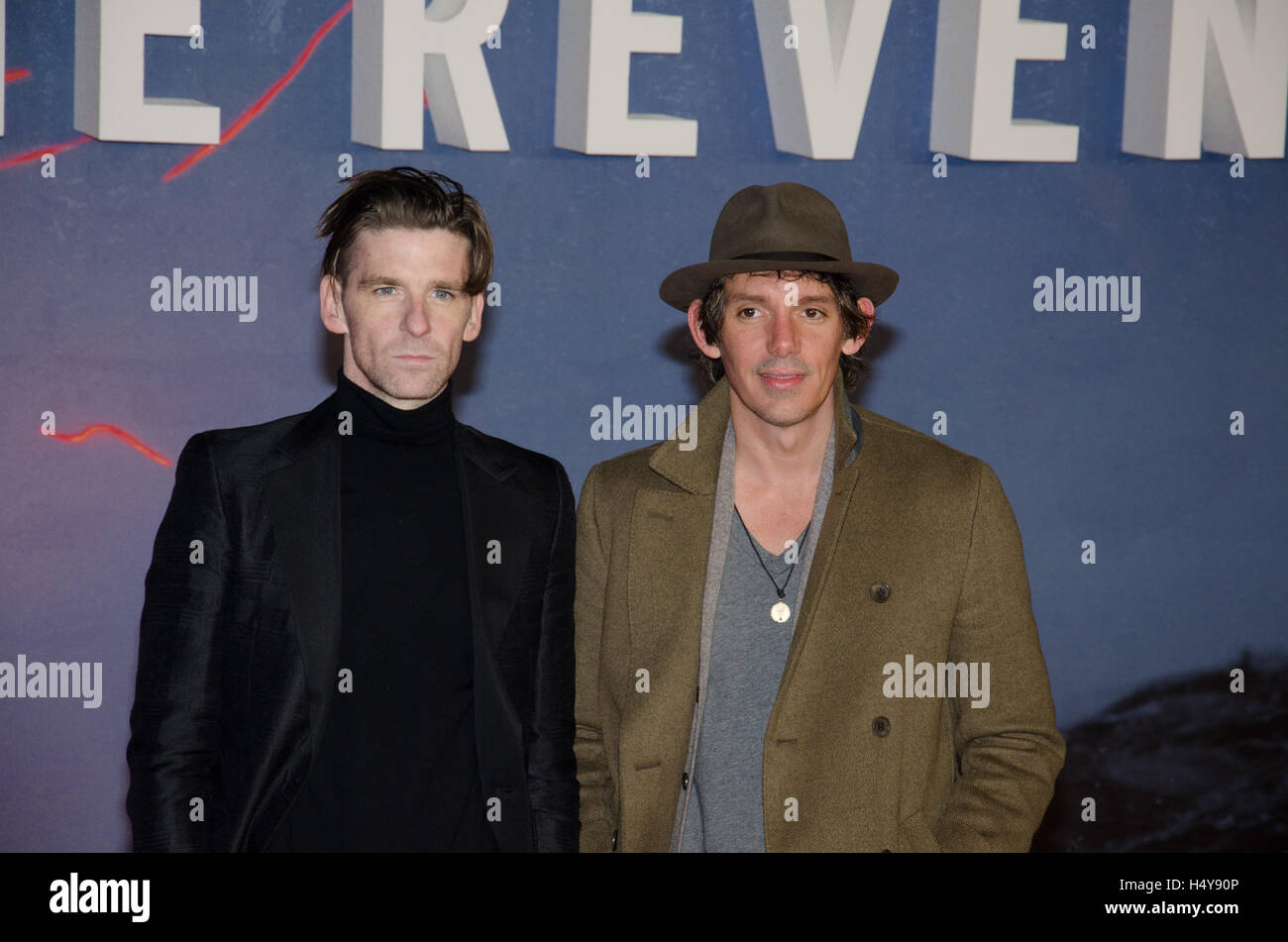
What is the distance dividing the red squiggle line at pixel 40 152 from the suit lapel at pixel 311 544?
1969 mm

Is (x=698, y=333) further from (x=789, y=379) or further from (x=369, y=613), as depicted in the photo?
(x=369, y=613)

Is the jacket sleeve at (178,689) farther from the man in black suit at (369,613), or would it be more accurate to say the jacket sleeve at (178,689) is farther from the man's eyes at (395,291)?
the man's eyes at (395,291)

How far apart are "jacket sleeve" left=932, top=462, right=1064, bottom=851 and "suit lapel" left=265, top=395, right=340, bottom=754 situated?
126cm

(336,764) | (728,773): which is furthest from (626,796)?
(336,764)

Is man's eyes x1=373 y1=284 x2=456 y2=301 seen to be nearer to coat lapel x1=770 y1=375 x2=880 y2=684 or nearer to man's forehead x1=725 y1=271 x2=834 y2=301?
man's forehead x1=725 y1=271 x2=834 y2=301

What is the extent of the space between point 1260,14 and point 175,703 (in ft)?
12.5

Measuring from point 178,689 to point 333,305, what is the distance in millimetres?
801

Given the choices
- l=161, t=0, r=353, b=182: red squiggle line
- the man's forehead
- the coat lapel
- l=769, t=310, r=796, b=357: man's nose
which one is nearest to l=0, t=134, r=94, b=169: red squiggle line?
l=161, t=0, r=353, b=182: red squiggle line

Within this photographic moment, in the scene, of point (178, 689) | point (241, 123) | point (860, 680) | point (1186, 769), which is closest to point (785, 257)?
point (860, 680)

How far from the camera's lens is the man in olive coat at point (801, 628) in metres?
2.60

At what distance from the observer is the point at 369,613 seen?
2.40 m

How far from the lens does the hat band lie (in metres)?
2.76

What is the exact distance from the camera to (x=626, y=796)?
8.60 ft

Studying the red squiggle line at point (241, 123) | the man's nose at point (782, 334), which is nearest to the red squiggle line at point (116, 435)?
the red squiggle line at point (241, 123)
